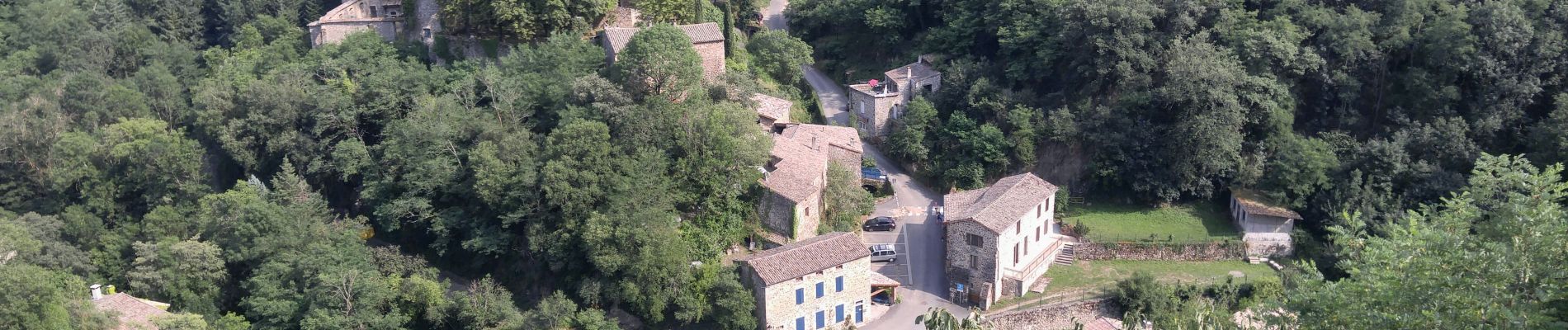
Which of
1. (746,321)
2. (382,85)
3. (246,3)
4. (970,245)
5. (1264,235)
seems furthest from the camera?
(246,3)

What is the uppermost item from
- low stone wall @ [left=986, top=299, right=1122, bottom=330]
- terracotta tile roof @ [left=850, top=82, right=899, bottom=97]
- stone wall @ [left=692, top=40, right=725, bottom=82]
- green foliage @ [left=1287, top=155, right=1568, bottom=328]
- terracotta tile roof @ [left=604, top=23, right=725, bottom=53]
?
terracotta tile roof @ [left=604, top=23, right=725, bottom=53]

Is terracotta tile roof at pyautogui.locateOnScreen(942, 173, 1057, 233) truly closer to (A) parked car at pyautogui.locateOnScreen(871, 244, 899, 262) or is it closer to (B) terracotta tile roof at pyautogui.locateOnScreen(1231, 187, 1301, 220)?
(A) parked car at pyautogui.locateOnScreen(871, 244, 899, 262)

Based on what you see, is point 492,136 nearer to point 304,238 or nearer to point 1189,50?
point 304,238

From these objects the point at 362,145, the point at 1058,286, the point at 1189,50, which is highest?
the point at 1189,50

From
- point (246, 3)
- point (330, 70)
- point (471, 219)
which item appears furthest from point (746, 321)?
point (246, 3)

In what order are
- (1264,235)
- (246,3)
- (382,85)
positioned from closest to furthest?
(1264,235) → (382,85) → (246,3)

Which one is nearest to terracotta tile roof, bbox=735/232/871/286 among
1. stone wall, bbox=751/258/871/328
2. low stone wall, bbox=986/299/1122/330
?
stone wall, bbox=751/258/871/328

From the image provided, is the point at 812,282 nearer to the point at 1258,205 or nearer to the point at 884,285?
the point at 884,285

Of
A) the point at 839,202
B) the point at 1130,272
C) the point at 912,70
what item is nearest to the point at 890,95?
the point at 912,70
